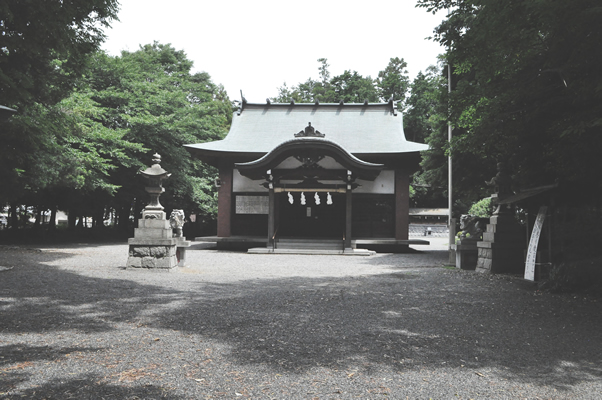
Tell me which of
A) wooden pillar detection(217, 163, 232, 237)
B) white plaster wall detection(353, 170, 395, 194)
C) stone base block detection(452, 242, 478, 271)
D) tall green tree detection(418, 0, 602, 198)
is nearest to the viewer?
tall green tree detection(418, 0, 602, 198)

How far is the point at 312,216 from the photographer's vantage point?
18.8m

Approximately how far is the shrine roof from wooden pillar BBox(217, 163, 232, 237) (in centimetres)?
98

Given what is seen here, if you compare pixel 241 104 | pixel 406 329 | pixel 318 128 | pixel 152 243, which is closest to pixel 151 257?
pixel 152 243

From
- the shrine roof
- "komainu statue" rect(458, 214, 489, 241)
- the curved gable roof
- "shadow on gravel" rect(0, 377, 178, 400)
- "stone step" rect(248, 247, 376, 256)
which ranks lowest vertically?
"shadow on gravel" rect(0, 377, 178, 400)

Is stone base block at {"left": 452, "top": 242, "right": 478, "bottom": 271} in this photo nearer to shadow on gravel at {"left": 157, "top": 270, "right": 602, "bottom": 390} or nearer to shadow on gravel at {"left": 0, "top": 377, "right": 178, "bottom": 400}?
shadow on gravel at {"left": 157, "top": 270, "right": 602, "bottom": 390}

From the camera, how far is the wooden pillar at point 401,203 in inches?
697

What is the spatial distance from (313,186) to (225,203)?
399cm

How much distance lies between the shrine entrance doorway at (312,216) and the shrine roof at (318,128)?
2.42 meters

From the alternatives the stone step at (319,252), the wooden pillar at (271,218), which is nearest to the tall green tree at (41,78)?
the wooden pillar at (271,218)

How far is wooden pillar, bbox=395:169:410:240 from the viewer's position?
17703 millimetres

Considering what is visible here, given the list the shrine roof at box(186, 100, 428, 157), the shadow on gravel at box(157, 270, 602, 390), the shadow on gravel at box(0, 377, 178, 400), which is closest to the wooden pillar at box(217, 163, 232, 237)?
the shrine roof at box(186, 100, 428, 157)

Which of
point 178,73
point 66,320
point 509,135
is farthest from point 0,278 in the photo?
point 178,73

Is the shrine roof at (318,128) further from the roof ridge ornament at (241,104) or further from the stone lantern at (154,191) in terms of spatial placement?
the stone lantern at (154,191)

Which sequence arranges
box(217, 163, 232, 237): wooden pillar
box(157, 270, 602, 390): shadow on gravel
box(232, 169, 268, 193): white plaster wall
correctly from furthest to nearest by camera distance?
box(232, 169, 268, 193): white plaster wall < box(217, 163, 232, 237): wooden pillar < box(157, 270, 602, 390): shadow on gravel
